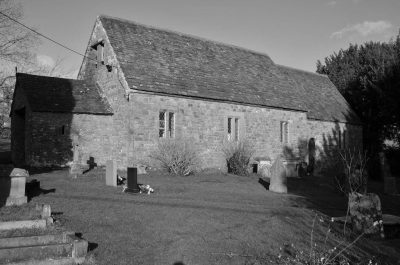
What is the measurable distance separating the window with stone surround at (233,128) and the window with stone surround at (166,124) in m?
4.15

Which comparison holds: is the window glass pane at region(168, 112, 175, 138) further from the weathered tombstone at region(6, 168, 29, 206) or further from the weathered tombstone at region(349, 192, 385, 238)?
the weathered tombstone at region(349, 192, 385, 238)

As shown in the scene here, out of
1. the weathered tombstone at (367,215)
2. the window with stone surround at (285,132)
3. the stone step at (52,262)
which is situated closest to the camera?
the stone step at (52,262)

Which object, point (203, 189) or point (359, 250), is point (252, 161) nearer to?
point (203, 189)

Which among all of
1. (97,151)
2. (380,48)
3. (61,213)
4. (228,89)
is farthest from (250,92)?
(61,213)

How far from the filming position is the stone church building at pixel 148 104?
21.7 meters

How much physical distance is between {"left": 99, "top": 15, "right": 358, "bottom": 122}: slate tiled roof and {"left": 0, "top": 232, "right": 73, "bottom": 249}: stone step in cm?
1395

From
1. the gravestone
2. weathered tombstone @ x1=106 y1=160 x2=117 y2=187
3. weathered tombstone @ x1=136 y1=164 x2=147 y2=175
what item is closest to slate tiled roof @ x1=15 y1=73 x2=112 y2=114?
weathered tombstone @ x1=136 y1=164 x2=147 y2=175

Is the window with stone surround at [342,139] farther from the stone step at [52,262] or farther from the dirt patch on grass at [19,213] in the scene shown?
the stone step at [52,262]

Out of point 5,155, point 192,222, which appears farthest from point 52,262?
point 5,155

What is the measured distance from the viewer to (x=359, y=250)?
8.52 m

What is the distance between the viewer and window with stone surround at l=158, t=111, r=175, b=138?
73.4ft

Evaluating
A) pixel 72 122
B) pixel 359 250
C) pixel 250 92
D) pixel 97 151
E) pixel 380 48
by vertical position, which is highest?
pixel 380 48

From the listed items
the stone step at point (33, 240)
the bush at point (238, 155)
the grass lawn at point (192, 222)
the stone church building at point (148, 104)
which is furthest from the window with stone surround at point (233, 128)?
the stone step at point (33, 240)

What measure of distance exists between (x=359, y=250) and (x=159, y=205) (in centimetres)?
572
